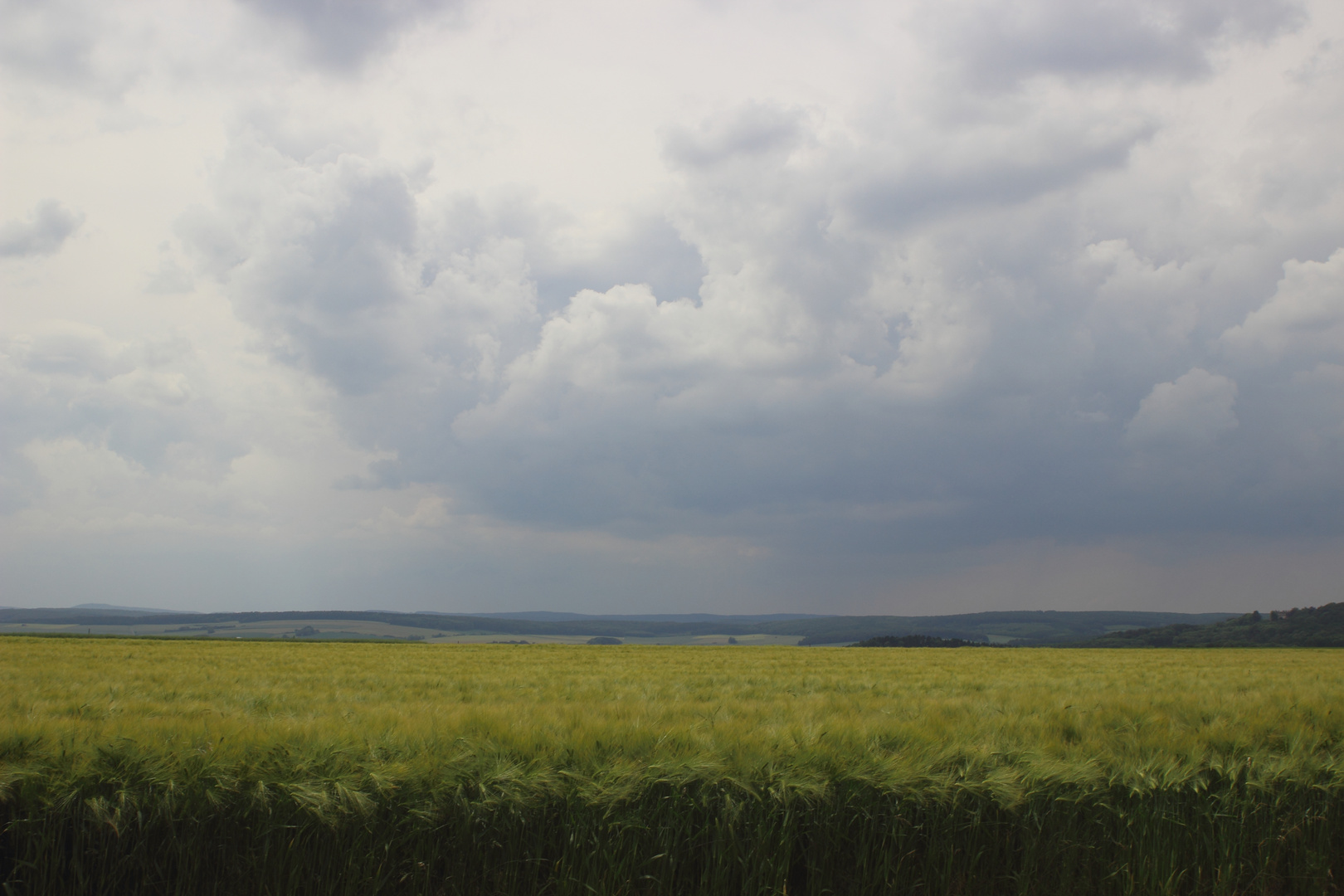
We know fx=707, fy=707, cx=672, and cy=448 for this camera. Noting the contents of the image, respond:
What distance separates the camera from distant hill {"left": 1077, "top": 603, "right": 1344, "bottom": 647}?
83.8 metres

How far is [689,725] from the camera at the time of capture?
21.7ft

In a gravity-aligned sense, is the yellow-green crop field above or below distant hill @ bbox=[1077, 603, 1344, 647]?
above

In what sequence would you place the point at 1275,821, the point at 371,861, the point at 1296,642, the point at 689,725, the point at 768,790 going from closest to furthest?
the point at 371,861
the point at 768,790
the point at 1275,821
the point at 689,725
the point at 1296,642

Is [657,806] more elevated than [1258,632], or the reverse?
[657,806]

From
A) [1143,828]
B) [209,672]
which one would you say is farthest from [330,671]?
[1143,828]

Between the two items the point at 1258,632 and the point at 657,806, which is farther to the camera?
the point at 1258,632

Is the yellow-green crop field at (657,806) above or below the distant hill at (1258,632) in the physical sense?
above

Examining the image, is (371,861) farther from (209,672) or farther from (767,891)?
(209,672)

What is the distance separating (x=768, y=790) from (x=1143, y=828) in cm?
327

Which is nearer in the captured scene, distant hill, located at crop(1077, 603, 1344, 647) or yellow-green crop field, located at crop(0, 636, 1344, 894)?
yellow-green crop field, located at crop(0, 636, 1344, 894)

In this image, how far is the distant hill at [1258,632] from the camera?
83.8m

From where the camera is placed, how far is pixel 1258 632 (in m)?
93.8

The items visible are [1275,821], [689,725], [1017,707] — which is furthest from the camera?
[1017,707]

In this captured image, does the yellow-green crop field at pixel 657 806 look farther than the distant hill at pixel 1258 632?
No
